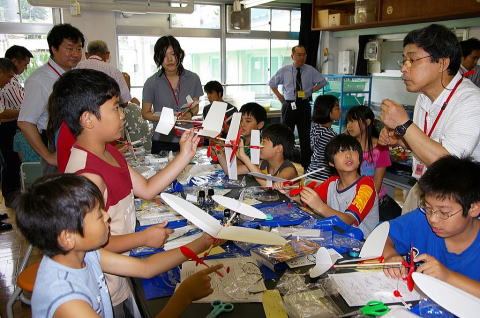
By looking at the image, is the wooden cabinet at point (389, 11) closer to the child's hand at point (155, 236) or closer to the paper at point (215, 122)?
the paper at point (215, 122)

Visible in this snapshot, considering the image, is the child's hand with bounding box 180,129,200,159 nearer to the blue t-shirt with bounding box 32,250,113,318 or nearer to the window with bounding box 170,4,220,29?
the blue t-shirt with bounding box 32,250,113,318

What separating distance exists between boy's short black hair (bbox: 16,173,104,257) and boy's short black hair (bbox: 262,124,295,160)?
1710 millimetres

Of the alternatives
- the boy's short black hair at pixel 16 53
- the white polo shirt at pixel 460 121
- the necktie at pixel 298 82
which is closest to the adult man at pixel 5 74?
the boy's short black hair at pixel 16 53

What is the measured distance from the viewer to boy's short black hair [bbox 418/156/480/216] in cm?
135

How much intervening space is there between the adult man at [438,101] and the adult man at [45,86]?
2.12m

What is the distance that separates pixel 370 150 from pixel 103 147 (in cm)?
213

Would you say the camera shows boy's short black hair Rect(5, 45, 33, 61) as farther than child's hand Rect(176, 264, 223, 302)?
Yes

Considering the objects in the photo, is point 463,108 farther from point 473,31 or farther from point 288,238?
point 473,31

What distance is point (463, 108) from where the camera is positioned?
1753 mm

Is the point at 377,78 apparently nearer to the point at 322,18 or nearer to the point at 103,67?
the point at 322,18

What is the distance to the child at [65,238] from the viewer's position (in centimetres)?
103

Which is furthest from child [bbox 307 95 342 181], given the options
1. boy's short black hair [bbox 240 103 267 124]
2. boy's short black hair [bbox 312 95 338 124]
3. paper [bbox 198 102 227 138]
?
paper [bbox 198 102 227 138]

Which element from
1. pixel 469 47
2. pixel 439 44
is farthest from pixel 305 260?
pixel 469 47

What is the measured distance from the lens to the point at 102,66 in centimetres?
319
